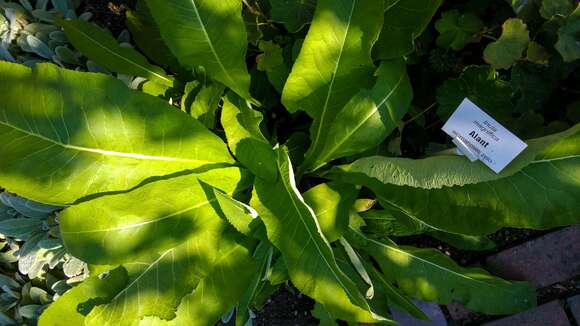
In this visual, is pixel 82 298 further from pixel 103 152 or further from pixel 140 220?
pixel 103 152

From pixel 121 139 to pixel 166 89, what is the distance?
15.1 inches

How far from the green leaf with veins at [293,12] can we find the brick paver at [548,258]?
3.70 feet

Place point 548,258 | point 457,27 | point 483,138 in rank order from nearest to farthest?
point 483,138
point 457,27
point 548,258

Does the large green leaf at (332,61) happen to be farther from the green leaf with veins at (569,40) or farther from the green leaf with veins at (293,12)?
the green leaf with veins at (569,40)

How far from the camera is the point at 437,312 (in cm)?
189

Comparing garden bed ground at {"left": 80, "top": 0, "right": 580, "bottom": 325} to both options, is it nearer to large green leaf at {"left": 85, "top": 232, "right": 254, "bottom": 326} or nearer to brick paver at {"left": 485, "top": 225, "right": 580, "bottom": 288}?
brick paver at {"left": 485, "top": 225, "right": 580, "bottom": 288}

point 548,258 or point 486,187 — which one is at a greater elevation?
point 486,187

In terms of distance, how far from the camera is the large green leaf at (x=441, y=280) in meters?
1.58

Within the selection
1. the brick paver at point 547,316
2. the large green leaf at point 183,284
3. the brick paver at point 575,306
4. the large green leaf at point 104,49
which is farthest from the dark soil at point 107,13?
the brick paver at point 575,306

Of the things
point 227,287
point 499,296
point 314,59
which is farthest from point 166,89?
point 499,296

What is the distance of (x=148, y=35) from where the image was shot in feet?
5.57

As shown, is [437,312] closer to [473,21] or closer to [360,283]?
[360,283]

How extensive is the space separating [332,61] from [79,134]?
0.69 meters

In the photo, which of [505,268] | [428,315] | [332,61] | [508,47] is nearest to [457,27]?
[508,47]
